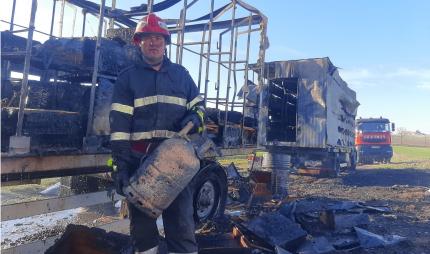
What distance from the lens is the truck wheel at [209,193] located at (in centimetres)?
512

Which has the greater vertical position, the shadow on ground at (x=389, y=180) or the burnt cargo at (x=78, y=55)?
the burnt cargo at (x=78, y=55)

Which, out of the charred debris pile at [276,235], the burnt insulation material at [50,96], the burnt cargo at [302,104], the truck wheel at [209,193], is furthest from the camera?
the burnt cargo at [302,104]

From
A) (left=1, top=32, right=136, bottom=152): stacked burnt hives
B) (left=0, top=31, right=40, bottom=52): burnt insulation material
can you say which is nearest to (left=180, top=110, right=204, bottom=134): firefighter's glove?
(left=1, top=32, right=136, bottom=152): stacked burnt hives

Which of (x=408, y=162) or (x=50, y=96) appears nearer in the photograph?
(x=50, y=96)

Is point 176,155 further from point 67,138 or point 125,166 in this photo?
point 67,138

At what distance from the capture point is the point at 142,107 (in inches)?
122

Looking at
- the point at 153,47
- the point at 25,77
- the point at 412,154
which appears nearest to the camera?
the point at 153,47

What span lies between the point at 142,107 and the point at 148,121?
13cm

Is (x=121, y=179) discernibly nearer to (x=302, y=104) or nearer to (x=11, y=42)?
(x=11, y=42)

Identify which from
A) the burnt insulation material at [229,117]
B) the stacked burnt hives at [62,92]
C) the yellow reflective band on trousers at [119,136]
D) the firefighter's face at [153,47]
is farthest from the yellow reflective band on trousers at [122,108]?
the burnt insulation material at [229,117]

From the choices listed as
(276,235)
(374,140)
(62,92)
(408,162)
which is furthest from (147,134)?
(408,162)

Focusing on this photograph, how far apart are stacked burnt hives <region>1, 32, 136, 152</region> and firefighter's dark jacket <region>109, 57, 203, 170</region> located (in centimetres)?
98

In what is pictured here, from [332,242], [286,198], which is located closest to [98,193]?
[332,242]

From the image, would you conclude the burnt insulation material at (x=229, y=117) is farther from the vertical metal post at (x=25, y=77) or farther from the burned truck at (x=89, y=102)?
the vertical metal post at (x=25, y=77)
